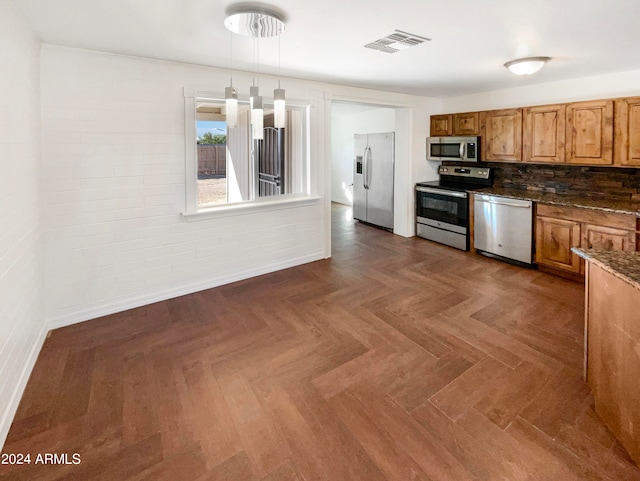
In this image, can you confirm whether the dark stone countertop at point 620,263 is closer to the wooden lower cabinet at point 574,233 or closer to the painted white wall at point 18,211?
the wooden lower cabinet at point 574,233

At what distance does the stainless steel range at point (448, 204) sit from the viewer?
5414 millimetres

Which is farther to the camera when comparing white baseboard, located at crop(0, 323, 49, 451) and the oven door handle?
the oven door handle

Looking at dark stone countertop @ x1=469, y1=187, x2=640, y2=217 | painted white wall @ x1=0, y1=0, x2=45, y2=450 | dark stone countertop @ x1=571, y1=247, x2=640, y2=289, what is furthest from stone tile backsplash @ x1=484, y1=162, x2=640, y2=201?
painted white wall @ x1=0, y1=0, x2=45, y2=450

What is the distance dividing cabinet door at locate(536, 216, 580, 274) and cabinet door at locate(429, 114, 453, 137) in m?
2.15

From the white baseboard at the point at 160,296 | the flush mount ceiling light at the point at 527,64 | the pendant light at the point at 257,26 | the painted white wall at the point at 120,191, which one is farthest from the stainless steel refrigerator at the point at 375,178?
the pendant light at the point at 257,26

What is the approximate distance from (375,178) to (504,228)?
105 inches

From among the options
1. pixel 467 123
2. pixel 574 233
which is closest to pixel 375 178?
pixel 467 123

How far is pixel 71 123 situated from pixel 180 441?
2751mm

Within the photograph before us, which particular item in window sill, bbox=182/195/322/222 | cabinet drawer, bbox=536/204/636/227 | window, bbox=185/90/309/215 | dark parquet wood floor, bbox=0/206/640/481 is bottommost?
dark parquet wood floor, bbox=0/206/640/481

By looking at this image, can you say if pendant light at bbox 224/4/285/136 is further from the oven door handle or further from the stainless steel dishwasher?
the oven door handle

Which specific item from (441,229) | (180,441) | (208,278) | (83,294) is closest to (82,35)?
(83,294)

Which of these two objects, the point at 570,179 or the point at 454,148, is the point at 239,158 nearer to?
the point at 454,148

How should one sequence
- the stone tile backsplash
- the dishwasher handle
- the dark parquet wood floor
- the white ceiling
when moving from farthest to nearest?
the dishwasher handle
the stone tile backsplash
the white ceiling
the dark parquet wood floor

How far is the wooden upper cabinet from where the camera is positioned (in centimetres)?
379
